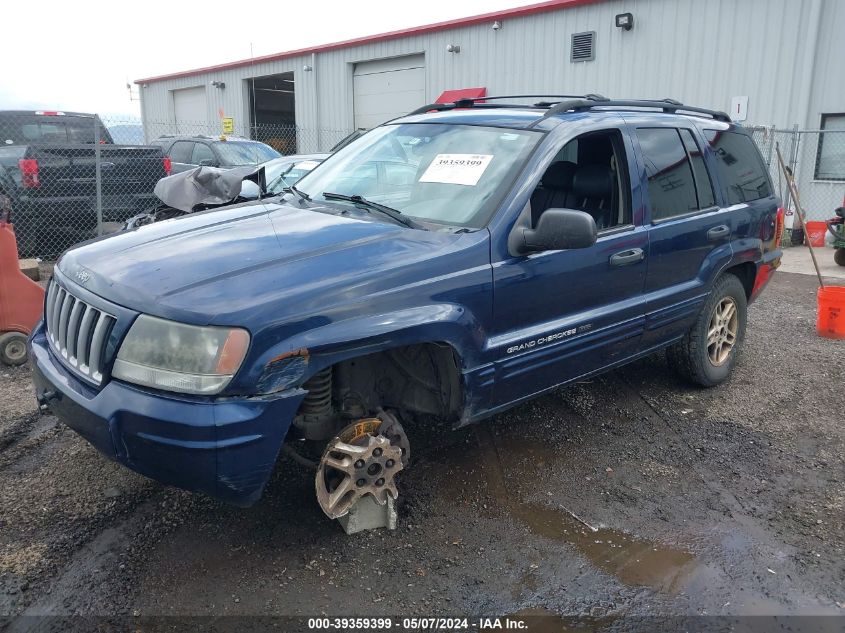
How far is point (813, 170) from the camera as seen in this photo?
12.7 m

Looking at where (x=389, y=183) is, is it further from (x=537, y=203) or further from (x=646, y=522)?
(x=646, y=522)

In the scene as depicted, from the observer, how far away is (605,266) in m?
3.76

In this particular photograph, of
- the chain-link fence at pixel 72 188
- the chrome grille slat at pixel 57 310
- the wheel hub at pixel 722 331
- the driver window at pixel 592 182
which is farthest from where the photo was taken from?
the chain-link fence at pixel 72 188

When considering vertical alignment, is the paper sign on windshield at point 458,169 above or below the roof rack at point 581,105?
below

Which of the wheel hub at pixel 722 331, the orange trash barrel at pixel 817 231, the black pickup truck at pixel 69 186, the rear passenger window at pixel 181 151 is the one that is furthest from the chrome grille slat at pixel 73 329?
the orange trash barrel at pixel 817 231

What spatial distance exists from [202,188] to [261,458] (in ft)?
14.1

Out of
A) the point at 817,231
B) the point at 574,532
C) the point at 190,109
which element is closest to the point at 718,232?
the point at 574,532

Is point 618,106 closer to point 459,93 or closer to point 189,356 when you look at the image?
point 189,356

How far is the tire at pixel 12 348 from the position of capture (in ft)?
16.8

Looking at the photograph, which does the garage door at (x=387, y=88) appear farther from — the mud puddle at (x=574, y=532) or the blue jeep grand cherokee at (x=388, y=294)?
the mud puddle at (x=574, y=532)

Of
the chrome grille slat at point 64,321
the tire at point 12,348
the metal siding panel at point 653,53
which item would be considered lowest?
the tire at point 12,348

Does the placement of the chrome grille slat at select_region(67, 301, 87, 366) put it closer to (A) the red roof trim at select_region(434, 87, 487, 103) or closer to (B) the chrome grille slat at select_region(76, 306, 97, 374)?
(B) the chrome grille slat at select_region(76, 306, 97, 374)


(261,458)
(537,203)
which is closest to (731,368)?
(537,203)

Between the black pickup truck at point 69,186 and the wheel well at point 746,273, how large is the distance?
291 inches
